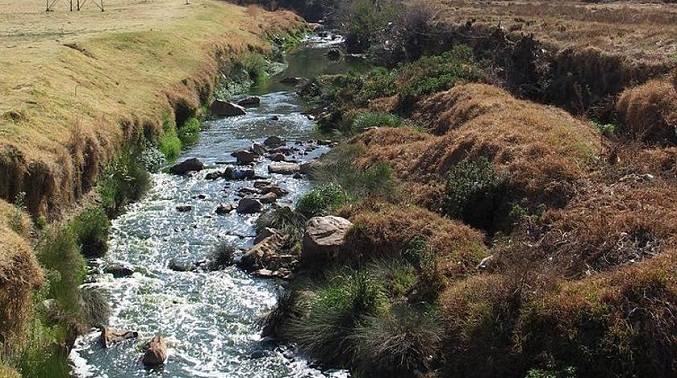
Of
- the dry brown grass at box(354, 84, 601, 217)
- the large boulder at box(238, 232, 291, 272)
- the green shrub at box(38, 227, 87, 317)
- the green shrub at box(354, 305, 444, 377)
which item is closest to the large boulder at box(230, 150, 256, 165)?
the dry brown grass at box(354, 84, 601, 217)

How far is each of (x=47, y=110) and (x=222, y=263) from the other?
1071 centimetres

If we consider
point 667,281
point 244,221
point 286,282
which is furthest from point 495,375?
point 244,221

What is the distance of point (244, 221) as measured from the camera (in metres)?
26.9

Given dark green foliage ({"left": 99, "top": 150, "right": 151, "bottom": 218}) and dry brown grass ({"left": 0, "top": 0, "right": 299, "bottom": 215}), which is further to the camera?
dark green foliage ({"left": 99, "top": 150, "right": 151, "bottom": 218})

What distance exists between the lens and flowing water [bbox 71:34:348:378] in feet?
55.5

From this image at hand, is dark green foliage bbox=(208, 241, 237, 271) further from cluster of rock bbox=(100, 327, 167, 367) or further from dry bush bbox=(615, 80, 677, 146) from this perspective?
dry bush bbox=(615, 80, 677, 146)

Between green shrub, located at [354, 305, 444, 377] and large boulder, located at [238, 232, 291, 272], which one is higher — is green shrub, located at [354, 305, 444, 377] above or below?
above

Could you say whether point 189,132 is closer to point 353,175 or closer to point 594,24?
point 353,175

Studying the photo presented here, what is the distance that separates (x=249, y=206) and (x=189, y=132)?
12926 millimetres

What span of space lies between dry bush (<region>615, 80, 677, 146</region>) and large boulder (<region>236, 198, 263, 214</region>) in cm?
1482

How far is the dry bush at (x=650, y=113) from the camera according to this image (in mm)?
24828

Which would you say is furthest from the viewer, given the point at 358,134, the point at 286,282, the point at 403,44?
the point at 403,44

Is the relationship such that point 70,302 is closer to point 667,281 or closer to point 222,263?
point 222,263

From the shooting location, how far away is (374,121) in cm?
3666
